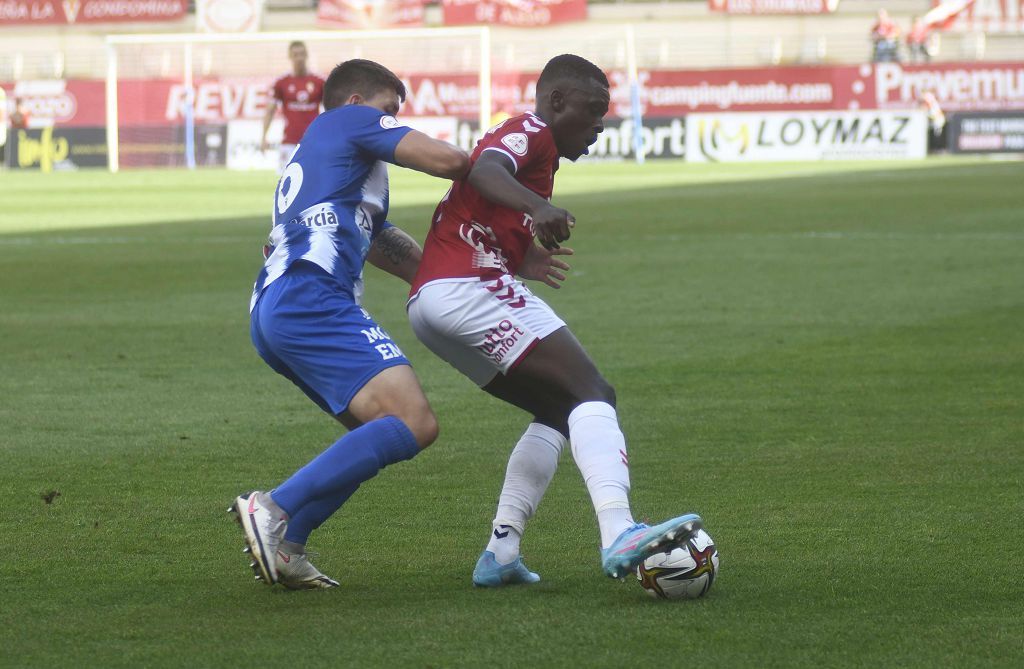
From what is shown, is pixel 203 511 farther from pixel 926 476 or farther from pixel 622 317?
pixel 622 317

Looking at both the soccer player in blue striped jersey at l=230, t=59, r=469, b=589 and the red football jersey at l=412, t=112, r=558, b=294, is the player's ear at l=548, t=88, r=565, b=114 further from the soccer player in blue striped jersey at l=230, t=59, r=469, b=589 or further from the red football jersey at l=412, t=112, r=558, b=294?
the soccer player in blue striped jersey at l=230, t=59, r=469, b=589

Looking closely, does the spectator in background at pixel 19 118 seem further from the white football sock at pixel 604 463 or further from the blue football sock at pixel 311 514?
the white football sock at pixel 604 463

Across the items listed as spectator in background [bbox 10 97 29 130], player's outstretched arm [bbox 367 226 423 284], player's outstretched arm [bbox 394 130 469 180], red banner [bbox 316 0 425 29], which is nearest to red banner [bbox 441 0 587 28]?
red banner [bbox 316 0 425 29]

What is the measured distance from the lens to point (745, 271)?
14555 mm

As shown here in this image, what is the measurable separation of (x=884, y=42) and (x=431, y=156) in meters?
40.9

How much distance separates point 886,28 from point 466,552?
134 ft

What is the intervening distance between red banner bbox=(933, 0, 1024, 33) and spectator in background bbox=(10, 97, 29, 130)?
26.0m

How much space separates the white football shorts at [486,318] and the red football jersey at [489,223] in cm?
5

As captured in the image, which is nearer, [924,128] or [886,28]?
[924,128]

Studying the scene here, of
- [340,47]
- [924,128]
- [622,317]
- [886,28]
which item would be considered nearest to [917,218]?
[622,317]

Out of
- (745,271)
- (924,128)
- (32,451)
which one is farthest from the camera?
(924,128)

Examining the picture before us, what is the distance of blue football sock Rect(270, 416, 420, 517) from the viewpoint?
14.4ft

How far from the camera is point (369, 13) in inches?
2000

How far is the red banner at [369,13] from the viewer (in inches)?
2000
